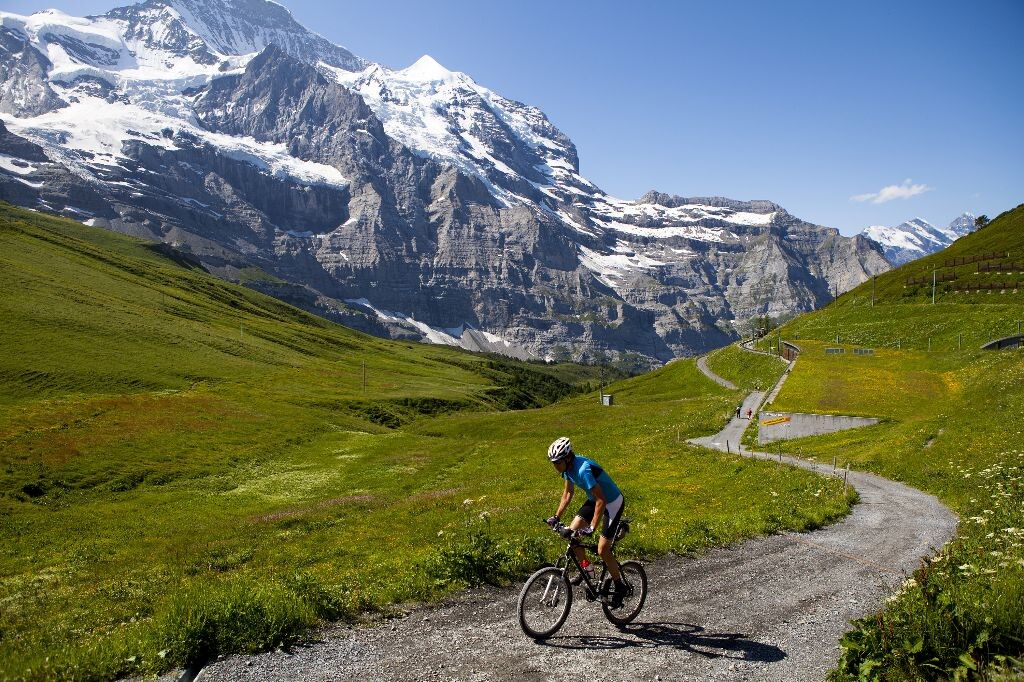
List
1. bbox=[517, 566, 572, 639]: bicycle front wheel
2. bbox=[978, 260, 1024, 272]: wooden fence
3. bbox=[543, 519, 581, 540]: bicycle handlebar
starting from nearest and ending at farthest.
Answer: bbox=[517, 566, 572, 639]: bicycle front wheel → bbox=[543, 519, 581, 540]: bicycle handlebar → bbox=[978, 260, 1024, 272]: wooden fence

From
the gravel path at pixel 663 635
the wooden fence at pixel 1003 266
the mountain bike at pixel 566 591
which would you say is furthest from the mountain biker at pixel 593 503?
the wooden fence at pixel 1003 266

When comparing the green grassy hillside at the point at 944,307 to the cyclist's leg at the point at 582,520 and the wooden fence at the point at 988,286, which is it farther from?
the cyclist's leg at the point at 582,520

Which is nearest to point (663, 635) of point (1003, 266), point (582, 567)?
point (582, 567)

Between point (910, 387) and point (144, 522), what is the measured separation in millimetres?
73089

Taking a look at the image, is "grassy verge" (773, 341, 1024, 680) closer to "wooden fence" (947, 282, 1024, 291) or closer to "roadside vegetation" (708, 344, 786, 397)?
"roadside vegetation" (708, 344, 786, 397)

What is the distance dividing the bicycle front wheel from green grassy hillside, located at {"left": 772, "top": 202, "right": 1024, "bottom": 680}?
520cm

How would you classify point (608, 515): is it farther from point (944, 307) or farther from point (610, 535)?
point (944, 307)

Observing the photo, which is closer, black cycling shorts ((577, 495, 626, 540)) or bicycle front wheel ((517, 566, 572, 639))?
bicycle front wheel ((517, 566, 572, 639))

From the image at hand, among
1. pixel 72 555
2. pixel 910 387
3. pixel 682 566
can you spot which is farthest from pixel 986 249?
pixel 72 555

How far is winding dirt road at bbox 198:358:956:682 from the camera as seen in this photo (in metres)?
10.8

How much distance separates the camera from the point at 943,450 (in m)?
34.8

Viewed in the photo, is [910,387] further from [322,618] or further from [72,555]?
[72,555]

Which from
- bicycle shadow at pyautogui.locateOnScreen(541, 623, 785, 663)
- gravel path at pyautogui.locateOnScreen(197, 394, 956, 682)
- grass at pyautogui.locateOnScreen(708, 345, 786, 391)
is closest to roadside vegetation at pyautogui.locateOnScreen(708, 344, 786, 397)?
grass at pyautogui.locateOnScreen(708, 345, 786, 391)

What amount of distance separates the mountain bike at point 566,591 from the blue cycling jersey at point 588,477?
714 millimetres
